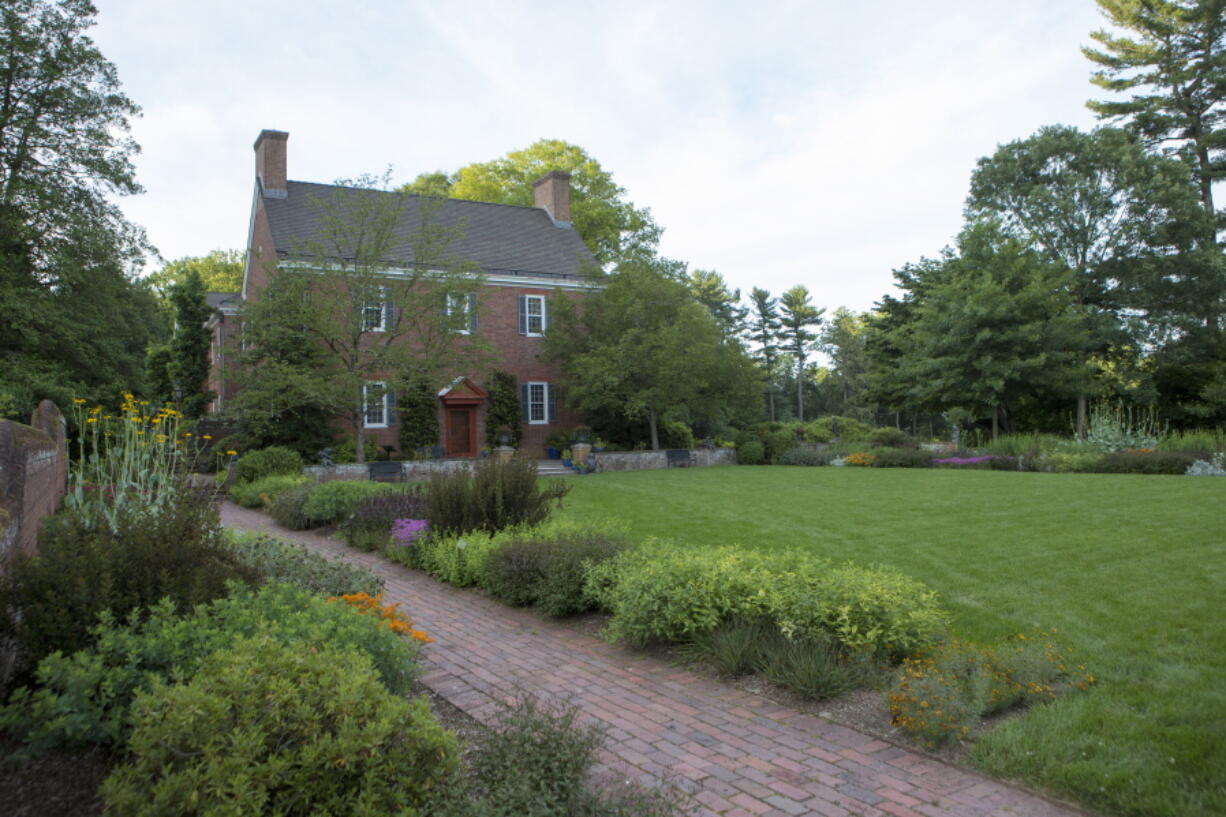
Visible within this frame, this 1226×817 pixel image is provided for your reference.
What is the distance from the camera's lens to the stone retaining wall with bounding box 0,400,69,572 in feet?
13.6

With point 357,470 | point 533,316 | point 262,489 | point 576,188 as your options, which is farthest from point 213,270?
point 262,489

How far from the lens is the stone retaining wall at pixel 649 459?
78.7 feet

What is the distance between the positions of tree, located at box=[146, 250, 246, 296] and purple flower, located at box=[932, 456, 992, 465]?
41828 mm

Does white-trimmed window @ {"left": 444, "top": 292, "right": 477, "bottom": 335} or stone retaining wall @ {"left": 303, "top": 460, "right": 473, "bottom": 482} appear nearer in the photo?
stone retaining wall @ {"left": 303, "top": 460, "right": 473, "bottom": 482}

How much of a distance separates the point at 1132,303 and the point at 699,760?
30.7m

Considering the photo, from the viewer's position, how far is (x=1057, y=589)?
655 cm

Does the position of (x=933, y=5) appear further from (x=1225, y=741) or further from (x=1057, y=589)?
(x=1225, y=741)

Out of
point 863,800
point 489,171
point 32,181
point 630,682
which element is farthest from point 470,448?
point 863,800

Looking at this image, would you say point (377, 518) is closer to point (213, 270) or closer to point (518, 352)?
point (518, 352)

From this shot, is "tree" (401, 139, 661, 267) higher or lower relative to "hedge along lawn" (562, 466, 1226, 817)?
higher

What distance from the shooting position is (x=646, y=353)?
24844mm

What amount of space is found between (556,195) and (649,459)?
13.1 metres

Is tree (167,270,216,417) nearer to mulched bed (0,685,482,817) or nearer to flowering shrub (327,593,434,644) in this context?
flowering shrub (327,593,434,644)

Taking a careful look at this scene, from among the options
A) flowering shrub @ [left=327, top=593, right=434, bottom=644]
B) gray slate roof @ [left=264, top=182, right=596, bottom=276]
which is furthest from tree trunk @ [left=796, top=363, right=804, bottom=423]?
flowering shrub @ [left=327, top=593, right=434, bottom=644]
